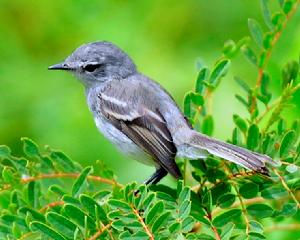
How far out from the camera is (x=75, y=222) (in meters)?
2.76

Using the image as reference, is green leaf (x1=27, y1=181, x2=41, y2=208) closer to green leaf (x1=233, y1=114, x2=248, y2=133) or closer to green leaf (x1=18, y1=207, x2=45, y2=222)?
green leaf (x1=18, y1=207, x2=45, y2=222)

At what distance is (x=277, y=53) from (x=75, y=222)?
2.75 meters

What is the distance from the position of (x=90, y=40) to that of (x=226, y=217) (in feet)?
9.58

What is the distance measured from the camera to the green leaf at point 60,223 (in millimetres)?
2756

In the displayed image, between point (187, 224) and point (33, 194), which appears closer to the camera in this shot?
point (187, 224)

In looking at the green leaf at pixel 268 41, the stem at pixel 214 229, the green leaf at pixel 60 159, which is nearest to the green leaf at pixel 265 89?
the green leaf at pixel 268 41

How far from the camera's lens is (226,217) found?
2.93 meters

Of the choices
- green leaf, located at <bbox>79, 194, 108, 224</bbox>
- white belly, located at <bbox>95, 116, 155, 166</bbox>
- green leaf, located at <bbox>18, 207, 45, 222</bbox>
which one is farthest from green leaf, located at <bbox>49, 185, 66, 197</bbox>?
white belly, located at <bbox>95, 116, 155, 166</bbox>

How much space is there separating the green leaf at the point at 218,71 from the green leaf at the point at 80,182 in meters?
0.69

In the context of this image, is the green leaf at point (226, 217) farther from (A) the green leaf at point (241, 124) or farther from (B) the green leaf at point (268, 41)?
(B) the green leaf at point (268, 41)

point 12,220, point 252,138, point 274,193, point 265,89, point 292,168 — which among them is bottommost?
point 12,220

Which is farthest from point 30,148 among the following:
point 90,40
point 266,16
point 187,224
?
point 90,40

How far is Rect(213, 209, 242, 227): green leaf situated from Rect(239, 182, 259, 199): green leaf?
0.08m

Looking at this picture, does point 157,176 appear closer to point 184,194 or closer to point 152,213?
point 184,194
